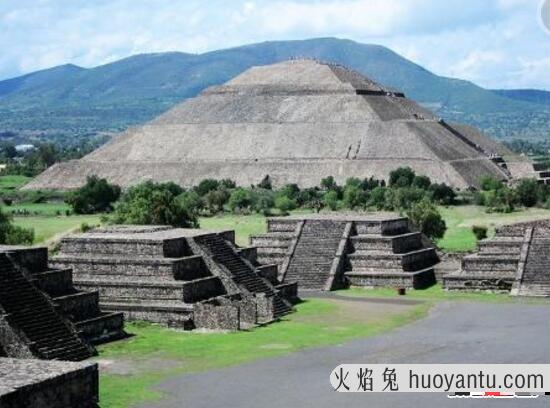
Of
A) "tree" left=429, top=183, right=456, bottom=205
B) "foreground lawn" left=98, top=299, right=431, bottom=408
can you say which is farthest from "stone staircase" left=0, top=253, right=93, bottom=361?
"tree" left=429, top=183, right=456, bottom=205

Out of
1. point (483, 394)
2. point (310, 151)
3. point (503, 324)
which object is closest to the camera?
point (483, 394)

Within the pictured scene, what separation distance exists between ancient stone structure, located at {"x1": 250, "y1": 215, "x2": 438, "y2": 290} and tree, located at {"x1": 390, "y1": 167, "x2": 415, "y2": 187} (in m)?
50.3

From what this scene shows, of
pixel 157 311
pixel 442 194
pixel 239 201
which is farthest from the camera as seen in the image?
pixel 442 194

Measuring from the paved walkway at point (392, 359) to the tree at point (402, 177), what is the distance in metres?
61.2

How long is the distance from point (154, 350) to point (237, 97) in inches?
4347

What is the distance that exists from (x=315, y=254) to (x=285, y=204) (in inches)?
1566

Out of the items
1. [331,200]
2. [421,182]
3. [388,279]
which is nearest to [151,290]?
[388,279]

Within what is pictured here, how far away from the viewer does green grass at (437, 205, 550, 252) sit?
2643 inches

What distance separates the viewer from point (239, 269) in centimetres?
4578

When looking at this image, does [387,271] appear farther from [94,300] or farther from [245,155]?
[245,155]

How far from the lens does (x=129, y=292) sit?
138 ft

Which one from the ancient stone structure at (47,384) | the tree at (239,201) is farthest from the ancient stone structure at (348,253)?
the tree at (239,201)

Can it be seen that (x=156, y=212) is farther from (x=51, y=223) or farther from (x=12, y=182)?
(x=12, y=182)

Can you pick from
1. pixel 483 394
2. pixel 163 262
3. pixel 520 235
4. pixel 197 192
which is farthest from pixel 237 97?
pixel 483 394
